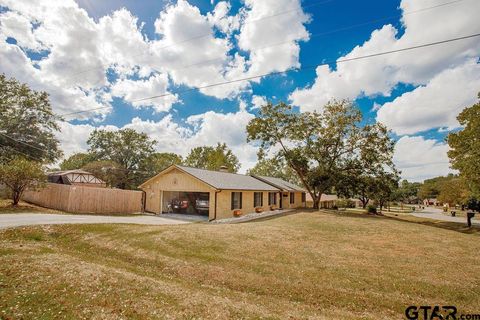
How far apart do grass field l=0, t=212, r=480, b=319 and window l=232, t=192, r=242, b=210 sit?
8.78 metres

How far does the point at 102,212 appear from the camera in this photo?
65.0 feet

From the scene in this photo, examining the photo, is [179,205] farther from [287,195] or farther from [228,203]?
[287,195]

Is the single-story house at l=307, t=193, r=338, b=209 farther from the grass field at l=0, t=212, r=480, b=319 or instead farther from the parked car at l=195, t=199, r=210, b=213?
the grass field at l=0, t=212, r=480, b=319

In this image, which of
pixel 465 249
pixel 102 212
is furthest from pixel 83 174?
pixel 465 249

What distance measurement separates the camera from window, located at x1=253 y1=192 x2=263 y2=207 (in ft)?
79.1

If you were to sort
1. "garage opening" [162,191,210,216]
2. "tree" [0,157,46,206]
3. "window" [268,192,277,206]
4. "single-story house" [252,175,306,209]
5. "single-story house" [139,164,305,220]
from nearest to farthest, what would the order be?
"tree" [0,157,46,206]
"single-story house" [139,164,305,220]
"garage opening" [162,191,210,216]
"window" [268,192,277,206]
"single-story house" [252,175,306,209]

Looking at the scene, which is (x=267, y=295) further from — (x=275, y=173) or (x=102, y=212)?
(x=275, y=173)

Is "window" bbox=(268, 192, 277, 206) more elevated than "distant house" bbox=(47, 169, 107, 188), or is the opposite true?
"distant house" bbox=(47, 169, 107, 188)

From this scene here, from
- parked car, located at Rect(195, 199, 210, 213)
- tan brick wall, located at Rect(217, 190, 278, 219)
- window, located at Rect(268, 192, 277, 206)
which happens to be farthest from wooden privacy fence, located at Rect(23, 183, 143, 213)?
window, located at Rect(268, 192, 277, 206)

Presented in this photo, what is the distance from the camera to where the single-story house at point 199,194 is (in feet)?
62.3

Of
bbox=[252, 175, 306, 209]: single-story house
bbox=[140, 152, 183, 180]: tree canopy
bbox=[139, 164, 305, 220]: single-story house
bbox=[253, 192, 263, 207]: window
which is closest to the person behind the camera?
bbox=[139, 164, 305, 220]: single-story house

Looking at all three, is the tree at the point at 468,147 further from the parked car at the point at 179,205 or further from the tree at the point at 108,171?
the tree at the point at 108,171

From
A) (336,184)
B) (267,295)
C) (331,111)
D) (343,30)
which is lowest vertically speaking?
(267,295)

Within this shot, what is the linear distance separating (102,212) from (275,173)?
174ft
